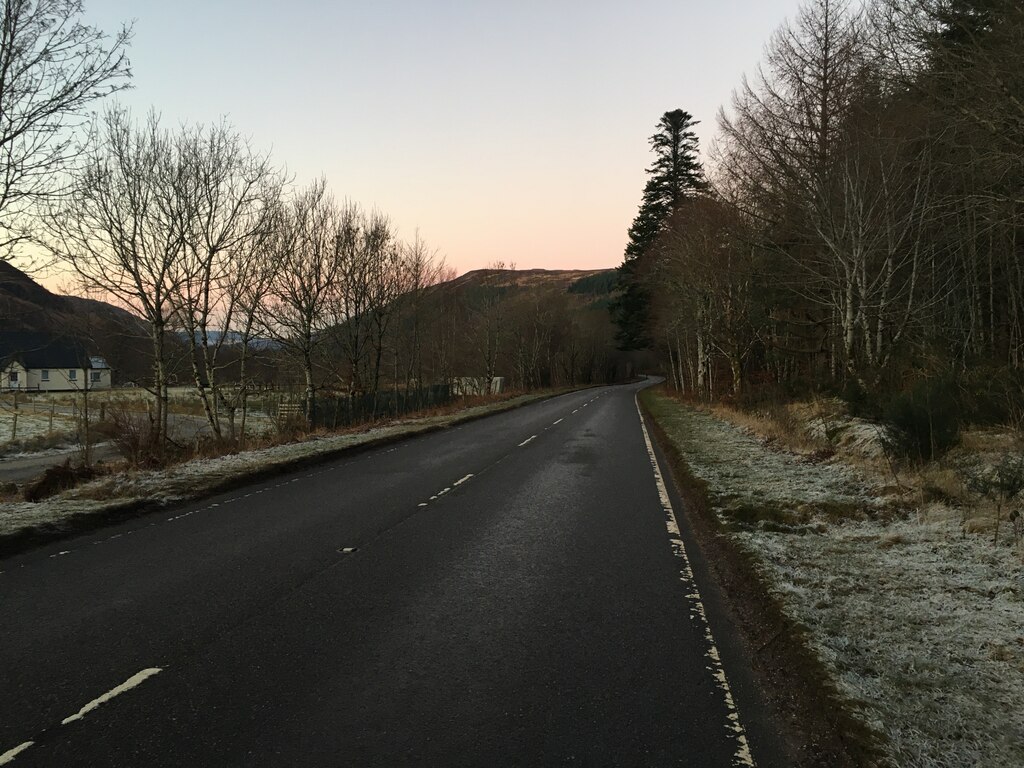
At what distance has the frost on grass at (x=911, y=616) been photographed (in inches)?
125

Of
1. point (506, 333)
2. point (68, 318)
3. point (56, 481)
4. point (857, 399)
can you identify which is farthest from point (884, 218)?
point (506, 333)

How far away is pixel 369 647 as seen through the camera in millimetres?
4312

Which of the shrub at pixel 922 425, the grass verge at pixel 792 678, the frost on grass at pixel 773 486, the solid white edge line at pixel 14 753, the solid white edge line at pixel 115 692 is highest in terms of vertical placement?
the shrub at pixel 922 425

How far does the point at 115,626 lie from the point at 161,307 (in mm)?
16857

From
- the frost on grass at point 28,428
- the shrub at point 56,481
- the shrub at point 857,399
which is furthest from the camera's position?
the frost on grass at point 28,428

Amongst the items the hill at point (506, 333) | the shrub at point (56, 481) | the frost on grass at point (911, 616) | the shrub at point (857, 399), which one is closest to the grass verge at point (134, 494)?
the shrub at point (56, 481)

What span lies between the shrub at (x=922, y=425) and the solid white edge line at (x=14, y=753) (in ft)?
33.9

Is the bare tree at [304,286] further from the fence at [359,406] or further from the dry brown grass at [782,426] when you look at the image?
the dry brown grass at [782,426]

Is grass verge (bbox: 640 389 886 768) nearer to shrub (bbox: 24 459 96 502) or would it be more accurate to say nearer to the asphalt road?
the asphalt road

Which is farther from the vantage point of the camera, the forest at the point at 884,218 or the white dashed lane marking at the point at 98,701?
the forest at the point at 884,218

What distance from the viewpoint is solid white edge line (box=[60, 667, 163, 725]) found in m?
3.38

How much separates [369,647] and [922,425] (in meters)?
9.07

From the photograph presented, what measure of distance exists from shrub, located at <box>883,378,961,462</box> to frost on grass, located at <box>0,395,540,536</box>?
36.3 ft

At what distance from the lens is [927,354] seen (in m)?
13.7
